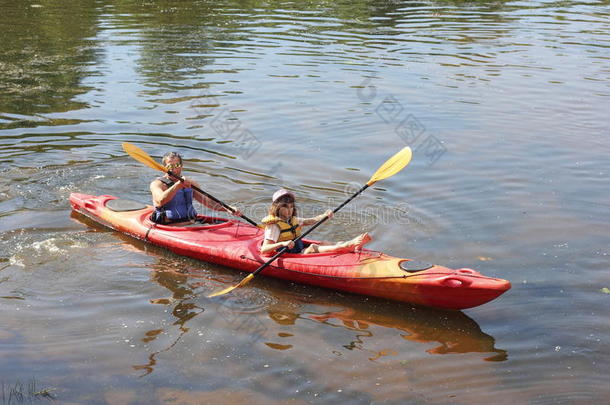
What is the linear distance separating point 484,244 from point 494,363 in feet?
7.39

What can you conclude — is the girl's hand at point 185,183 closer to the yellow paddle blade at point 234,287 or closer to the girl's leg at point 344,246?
the yellow paddle blade at point 234,287

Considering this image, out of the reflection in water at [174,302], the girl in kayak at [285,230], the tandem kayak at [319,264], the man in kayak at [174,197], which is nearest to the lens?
the reflection in water at [174,302]

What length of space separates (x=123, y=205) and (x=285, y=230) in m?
2.38

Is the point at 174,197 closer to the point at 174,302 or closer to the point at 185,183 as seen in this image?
the point at 185,183

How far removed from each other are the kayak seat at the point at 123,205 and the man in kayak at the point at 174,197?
1.56 feet

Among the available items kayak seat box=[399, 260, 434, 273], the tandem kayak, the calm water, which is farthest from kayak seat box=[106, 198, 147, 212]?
kayak seat box=[399, 260, 434, 273]

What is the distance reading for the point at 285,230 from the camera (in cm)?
691

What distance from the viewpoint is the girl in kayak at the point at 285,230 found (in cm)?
673

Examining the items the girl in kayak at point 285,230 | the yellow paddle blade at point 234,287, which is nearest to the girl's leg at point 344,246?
the girl in kayak at point 285,230

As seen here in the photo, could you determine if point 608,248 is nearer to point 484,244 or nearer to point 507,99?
point 484,244

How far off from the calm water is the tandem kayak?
0.16 meters

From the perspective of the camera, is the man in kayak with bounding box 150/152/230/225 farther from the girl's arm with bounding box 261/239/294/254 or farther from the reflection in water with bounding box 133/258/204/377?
the girl's arm with bounding box 261/239/294/254

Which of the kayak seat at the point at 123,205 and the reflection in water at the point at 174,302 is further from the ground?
the kayak seat at the point at 123,205

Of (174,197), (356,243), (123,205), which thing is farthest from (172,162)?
(356,243)
